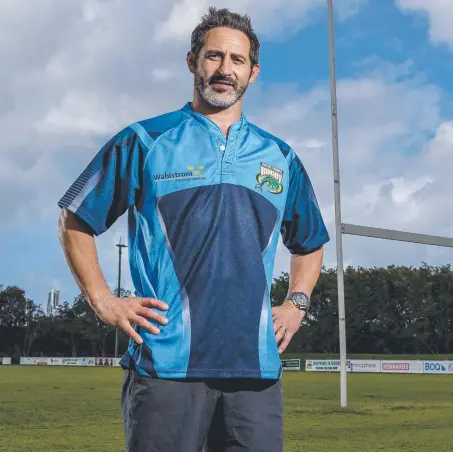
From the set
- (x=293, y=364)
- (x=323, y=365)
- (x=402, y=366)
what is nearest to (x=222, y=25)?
(x=402, y=366)

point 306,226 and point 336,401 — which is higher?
point 306,226

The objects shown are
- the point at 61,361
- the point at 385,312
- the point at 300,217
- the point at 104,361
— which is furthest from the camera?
the point at 61,361

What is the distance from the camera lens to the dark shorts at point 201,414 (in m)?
2.11

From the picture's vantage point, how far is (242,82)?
7.64 ft

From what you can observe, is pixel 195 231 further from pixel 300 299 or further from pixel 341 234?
pixel 341 234

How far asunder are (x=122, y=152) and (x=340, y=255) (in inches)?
404

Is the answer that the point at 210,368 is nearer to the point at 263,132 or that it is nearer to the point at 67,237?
the point at 67,237

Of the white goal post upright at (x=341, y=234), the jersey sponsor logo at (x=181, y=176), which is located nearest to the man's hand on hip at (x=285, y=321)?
the jersey sponsor logo at (x=181, y=176)

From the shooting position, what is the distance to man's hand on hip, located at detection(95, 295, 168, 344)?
2135 mm

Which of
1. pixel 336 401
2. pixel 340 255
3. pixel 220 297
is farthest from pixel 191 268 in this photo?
pixel 336 401

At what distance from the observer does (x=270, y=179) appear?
2369 mm

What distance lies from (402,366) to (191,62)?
117 feet

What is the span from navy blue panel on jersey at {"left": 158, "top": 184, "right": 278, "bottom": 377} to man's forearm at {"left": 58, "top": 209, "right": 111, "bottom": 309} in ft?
0.77

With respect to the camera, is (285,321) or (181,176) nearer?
(181,176)
